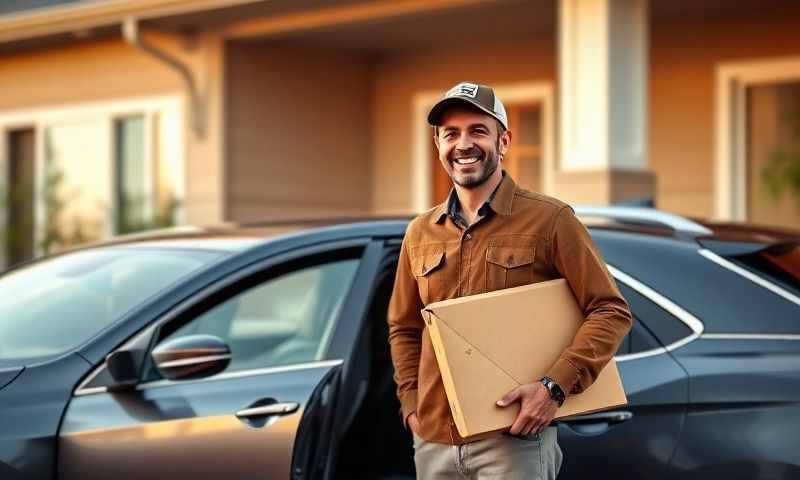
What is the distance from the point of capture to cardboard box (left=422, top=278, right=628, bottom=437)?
126 inches

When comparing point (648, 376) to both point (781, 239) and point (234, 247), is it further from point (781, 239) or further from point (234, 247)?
point (234, 247)

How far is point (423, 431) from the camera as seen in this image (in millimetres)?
3430

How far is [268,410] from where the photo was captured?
4.18 meters

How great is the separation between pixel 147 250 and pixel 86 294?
275 millimetres

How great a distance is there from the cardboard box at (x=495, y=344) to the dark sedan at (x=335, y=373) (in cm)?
81

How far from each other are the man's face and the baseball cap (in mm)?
23

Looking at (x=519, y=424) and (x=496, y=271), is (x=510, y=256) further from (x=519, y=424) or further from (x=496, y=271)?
(x=519, y=424)

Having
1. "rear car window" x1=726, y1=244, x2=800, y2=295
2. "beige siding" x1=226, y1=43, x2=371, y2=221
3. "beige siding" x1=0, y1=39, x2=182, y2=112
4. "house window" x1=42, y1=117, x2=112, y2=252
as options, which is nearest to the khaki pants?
"rear car window" x1=726, y1=244, x2=800, y2=295

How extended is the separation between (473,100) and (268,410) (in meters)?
1.38

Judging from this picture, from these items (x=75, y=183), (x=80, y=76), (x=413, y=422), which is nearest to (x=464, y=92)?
(x=413, y=422)

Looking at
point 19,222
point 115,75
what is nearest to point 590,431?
point 115,75

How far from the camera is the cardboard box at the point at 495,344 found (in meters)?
3.19

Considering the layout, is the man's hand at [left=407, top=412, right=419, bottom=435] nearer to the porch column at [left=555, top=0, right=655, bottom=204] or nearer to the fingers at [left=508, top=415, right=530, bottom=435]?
the fingers at [left=508, top=415, right=530, bottom=435]

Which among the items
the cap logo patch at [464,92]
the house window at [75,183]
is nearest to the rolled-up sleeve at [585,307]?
the cap logo patch at [464,92]
